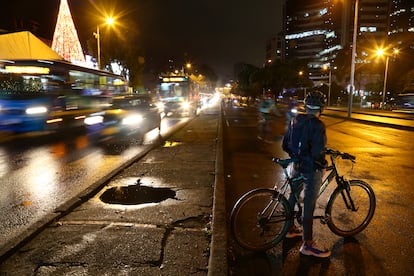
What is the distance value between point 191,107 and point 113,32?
1613 centimetres

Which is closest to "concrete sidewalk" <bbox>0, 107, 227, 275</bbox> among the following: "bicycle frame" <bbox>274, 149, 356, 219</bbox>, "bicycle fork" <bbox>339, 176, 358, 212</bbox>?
"bicycle frame" <bbox>274, 149, 356, 219</bbox>

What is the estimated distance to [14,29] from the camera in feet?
111

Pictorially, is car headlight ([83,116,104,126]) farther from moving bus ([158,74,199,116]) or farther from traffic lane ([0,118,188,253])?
moving bus ([158,74,199,116])

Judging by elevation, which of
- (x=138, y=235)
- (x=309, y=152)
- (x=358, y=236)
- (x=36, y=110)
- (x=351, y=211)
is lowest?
(x=358, y=236)

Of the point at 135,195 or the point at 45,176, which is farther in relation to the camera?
the point at 45,176

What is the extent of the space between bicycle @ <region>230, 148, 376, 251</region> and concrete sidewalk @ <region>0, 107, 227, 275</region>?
14.3 inches

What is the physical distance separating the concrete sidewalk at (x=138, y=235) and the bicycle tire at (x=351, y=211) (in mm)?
1482

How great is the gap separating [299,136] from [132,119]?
15080mm

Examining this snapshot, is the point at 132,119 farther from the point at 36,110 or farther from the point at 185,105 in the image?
the point at 185,105

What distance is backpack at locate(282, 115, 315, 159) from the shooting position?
3855 millimetres

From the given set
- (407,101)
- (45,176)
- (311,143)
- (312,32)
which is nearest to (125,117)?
(45,176)

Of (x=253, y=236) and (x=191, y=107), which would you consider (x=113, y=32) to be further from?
(x=253, y=236)

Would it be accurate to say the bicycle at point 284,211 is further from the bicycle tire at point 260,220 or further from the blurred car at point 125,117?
the blurred car at point 125,117

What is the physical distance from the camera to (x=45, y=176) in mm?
7875
